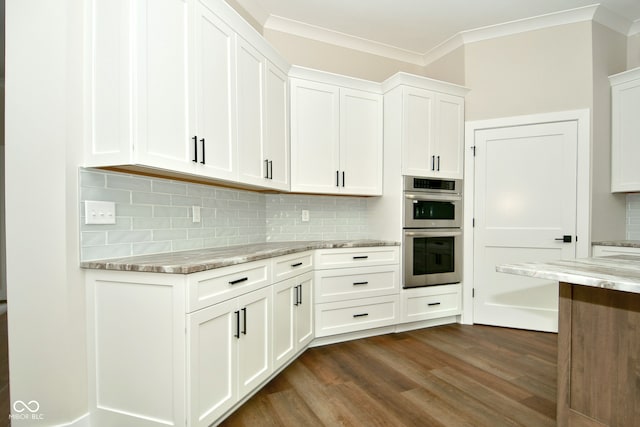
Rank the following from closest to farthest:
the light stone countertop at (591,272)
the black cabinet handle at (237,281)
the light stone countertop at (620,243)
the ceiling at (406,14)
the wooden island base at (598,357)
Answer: the light stone countertop at (591,272) < the wooden island base at (598,357) < the black cabinet handle at (237,281) < the light stone countertop at (620,243) < the ceiling at (406,14)

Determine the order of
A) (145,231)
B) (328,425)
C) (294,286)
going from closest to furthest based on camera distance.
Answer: (328,425) → (145,231) → (294,286)

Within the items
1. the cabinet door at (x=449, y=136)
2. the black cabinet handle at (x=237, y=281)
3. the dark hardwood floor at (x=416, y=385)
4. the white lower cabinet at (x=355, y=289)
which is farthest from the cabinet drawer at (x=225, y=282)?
the cabinet door at (x=449, y=136)

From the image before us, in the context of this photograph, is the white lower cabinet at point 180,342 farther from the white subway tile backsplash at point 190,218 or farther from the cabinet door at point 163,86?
the cabinet door at point 163,86

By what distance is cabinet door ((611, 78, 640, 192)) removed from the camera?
301 cm

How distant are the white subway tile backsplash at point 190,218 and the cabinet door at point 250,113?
381 millimetres

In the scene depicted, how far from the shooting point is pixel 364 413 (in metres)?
1.84

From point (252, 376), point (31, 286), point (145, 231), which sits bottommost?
point (252, 376)

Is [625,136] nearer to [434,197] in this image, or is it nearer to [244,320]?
[434,197]

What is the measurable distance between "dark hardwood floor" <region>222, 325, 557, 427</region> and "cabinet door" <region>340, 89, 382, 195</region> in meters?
1.53

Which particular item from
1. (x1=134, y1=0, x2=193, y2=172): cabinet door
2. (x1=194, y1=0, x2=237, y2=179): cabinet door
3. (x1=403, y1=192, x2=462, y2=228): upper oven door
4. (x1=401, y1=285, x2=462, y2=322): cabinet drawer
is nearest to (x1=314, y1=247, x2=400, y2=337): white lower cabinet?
(x1=401, y1=285, x2=462, y2=322): cabinet drawer

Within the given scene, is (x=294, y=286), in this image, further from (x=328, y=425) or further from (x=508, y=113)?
(x=508, y=113)

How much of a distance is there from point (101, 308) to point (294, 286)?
48.9 inches

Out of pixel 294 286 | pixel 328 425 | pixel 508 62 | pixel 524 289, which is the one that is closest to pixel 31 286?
pixel 294 286

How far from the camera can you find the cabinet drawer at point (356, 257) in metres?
2.84
